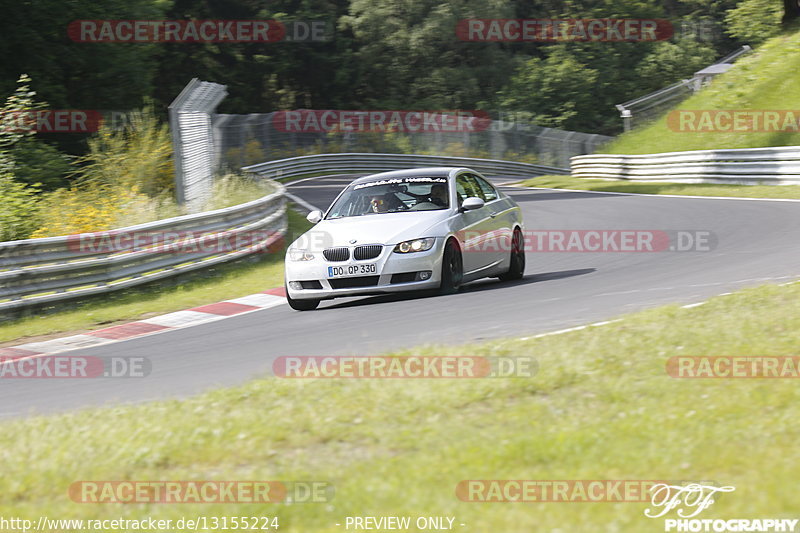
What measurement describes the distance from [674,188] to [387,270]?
1928cm

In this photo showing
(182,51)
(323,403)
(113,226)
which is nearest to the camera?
(323,403)

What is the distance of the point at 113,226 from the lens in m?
16.8

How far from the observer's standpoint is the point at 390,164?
49406 millimetres

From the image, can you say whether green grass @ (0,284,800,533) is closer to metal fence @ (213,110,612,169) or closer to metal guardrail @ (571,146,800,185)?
metal guardrail @ (571,146,800,185)

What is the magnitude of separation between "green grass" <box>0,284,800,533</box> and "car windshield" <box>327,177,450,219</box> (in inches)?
202

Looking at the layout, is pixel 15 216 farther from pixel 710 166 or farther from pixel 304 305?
pixel 710 166

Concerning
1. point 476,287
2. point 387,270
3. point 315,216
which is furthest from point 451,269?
point 315,216

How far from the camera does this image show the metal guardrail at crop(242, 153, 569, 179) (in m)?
44.1

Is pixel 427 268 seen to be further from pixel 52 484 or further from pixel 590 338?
pixel 52 484

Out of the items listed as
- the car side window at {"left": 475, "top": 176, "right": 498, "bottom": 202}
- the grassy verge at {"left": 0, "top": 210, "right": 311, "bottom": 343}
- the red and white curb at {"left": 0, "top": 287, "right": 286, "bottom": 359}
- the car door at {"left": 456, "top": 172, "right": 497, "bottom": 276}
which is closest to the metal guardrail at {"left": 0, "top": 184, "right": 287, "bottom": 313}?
the grassy verge at {"left": 0, "top": 210, "right": 311, "bottom": 343}

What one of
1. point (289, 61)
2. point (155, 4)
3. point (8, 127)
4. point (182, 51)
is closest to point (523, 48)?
point (289, 61)

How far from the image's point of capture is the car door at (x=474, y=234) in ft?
37.9

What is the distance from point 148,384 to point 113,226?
384 inches

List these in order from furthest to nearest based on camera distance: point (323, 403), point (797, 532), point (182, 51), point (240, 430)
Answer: point (182, 51) → point (323, 403) → point (240, 430) → point (797, 532)
